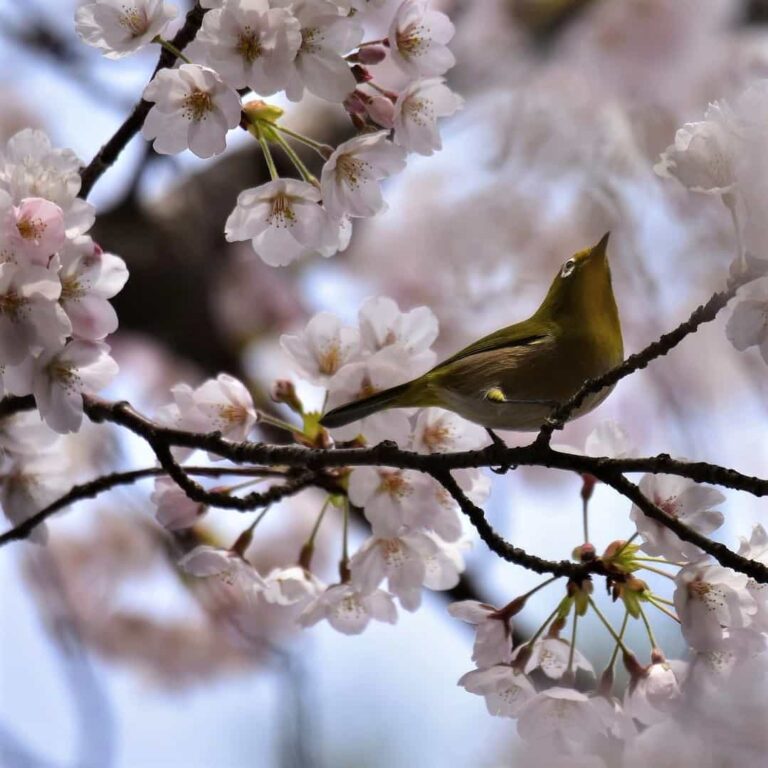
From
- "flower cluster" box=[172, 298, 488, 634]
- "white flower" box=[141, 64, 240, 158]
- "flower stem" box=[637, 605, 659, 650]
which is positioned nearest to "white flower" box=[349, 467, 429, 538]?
"flower cluster" box=[172, 298, 488, 634]

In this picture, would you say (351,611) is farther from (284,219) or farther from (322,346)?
(284,219)

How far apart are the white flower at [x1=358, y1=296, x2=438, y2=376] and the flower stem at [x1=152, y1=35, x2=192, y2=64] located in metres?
0.29

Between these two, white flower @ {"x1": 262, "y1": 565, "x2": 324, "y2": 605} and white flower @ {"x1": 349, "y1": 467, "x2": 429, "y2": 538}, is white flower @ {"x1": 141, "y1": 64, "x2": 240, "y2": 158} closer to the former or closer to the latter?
white flower @ {"x1": 349, "y1": 467, "x2": 429, "y2": 538}

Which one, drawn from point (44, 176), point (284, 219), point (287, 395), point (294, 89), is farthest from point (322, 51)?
point (287, 395)

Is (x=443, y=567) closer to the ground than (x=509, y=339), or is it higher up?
closer to the ground

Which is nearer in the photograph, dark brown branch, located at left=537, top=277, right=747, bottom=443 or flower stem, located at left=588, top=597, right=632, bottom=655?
dark brown branch, located at left=537, top=277, right=747, bottom=443

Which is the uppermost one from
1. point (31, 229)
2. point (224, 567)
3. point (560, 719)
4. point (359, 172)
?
point (359, 172)

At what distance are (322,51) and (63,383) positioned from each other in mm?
340

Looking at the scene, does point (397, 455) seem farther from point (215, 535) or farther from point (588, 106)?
point (588, 106)

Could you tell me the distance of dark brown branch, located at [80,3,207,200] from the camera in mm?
809

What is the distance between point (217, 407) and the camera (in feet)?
3.26

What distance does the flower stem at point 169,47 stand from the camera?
803mm

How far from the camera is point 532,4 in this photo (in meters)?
2.70

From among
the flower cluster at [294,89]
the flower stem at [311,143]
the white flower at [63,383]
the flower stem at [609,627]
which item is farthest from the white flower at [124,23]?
the flower stem at [609,627]
